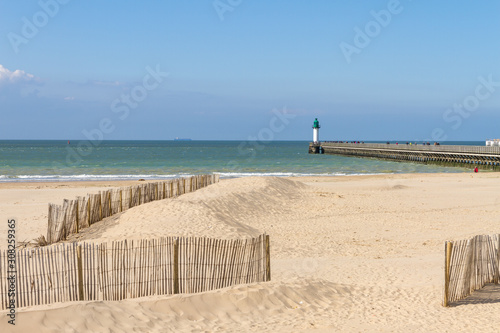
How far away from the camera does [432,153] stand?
2844 inches

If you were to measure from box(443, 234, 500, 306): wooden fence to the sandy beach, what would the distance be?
378 mm

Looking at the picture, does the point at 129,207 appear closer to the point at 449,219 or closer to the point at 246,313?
the point at 246,313

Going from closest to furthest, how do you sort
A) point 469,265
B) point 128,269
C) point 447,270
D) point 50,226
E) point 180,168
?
point 128,269 < point 447,270 < point 469,265 < point 50,226 < point 180,168

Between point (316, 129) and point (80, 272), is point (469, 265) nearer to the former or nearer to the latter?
point (80, 272)

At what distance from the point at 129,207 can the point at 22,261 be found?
10846 mm

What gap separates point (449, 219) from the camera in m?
21.8

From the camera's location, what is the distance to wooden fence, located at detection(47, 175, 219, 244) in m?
16.5

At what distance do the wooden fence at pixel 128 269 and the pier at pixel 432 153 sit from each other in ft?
176

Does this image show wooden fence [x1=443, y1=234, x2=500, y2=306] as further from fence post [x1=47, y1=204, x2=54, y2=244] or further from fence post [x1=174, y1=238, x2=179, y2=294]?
fence post [x1=47, y1=204, x2=54, y2=244]

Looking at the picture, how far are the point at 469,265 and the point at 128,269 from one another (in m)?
7.23

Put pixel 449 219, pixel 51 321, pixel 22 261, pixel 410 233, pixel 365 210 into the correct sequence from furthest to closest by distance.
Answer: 1. pixel 365 210
2. pixel 449 219
3. pixel 410 233
4. pixel 22 261
5. pixel 51 321

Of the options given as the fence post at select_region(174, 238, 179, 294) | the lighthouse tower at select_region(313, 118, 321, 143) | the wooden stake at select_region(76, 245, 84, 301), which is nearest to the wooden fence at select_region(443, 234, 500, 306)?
the fence post at select_region(174, 238, 179, 294)

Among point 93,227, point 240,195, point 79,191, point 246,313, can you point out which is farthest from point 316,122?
point 246,313

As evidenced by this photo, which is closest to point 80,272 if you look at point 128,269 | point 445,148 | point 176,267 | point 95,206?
point 128,269
